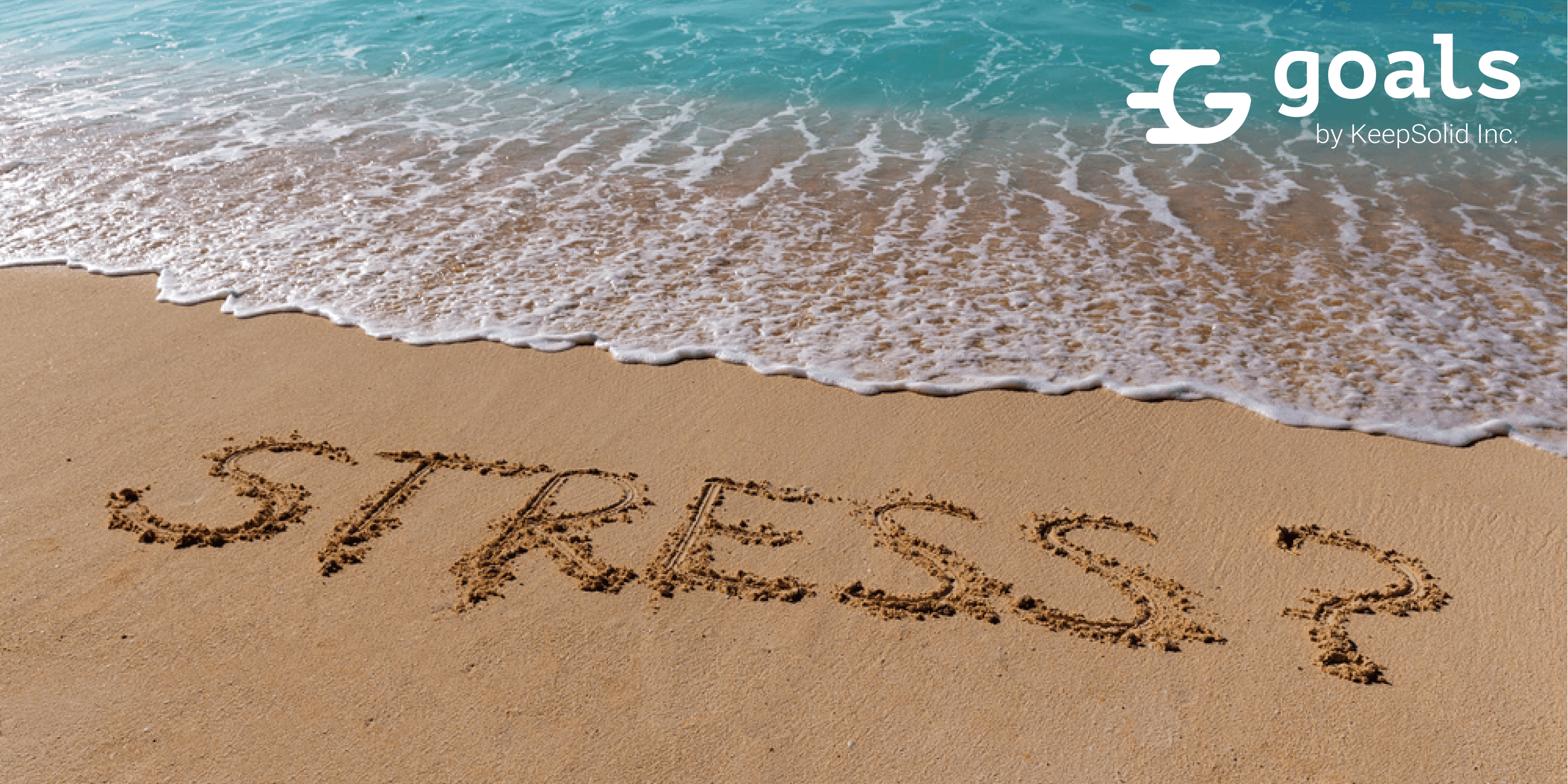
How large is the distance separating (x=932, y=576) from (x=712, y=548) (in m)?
0.72

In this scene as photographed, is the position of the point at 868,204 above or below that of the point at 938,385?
above

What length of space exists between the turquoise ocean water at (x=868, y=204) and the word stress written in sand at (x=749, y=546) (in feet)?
3.05

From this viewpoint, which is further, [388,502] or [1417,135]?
[1417,135]

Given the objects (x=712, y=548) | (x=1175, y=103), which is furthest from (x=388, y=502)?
(x=1175, y=103)

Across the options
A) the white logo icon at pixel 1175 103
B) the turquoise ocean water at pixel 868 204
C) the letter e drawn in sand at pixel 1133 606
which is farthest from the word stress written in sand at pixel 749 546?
the white logo icon at pixel 1175 103

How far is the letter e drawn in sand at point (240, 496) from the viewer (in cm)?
306

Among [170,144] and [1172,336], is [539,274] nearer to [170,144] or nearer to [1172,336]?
[1172,336]

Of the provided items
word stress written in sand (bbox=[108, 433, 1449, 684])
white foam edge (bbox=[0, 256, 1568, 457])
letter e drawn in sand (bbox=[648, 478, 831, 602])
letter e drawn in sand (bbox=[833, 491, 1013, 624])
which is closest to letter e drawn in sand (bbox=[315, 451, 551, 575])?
word stress written in sand (bbox=[108, 433, 1449, 684])

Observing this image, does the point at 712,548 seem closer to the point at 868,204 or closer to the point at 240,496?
the point at 240,496

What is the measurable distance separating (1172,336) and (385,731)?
3.71 m

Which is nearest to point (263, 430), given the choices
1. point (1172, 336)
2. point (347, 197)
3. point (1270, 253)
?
point (347, 197)

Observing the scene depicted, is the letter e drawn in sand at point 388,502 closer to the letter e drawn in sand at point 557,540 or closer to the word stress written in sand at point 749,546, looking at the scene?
the word stress written in sand at point 749,546

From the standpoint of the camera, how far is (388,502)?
3252mm

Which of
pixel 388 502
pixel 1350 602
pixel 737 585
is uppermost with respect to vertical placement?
pixel 388 502
